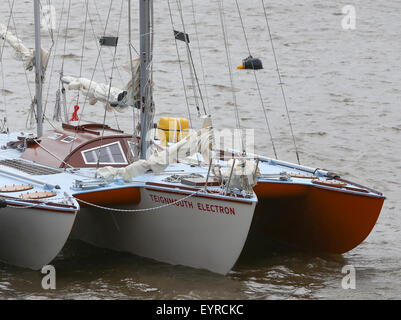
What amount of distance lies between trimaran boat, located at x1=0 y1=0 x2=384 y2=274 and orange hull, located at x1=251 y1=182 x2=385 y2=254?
15 mm

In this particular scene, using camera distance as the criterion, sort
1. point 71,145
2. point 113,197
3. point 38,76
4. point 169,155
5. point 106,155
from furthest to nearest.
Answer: point 38,76 → point 71,145 → point 106,155 → point 169,155 → point 113,197

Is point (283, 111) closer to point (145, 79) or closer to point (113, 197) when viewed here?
point (145, 79)

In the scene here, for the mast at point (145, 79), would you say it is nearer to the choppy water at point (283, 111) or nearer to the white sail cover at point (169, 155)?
the white sail cover at point (169, 155)

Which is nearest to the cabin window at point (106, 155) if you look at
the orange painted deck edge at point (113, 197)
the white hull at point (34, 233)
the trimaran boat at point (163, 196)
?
the trimaran boat at point (163, 196)

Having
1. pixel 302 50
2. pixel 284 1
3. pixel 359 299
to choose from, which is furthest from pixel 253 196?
pixel 284 1

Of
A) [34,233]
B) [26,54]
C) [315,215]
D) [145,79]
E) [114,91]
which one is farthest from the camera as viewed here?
[26,54]

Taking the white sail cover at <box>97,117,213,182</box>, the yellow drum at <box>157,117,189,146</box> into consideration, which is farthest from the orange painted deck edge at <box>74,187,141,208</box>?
the yellow drum at <box>157,117,189,146</box>

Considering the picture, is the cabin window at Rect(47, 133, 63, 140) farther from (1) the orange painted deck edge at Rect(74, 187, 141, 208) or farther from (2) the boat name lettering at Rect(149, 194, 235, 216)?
(2) the boat name lettering at Rect(149, 194, 235, 216)

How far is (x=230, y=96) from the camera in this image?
22688 mm

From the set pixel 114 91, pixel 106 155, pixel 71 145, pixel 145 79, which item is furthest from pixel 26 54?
pixel 145 79

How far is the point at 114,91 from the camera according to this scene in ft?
49.0

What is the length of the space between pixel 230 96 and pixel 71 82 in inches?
282

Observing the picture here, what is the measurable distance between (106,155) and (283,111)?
8.48 meters

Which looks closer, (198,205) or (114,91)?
(198,205)
